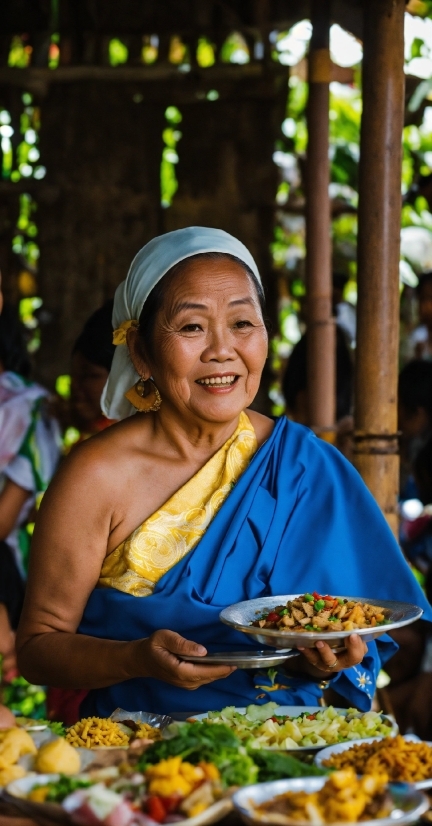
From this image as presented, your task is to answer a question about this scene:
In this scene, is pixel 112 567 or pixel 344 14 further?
pixel 344 14

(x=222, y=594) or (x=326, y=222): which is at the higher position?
(x=326, y=222)

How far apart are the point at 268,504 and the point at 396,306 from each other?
96 centimetres

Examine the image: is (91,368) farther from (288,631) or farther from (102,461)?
(288,631)

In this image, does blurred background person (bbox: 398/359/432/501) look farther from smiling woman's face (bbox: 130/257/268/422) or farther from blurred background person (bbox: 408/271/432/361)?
smiling woman's face (bbox: 130/257/268/422)

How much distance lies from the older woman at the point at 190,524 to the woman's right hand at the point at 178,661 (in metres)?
0.28

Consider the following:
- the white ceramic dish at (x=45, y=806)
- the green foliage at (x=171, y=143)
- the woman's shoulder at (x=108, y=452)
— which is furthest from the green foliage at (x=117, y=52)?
the white ceramic dish at (x=45, y=806)

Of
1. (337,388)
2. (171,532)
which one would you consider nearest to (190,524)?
(171,532)

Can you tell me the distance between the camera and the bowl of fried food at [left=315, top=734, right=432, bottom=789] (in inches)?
76.1

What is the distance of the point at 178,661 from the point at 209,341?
0.91 m

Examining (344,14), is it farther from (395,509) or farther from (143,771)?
(143,771)

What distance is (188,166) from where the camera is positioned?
5.87m

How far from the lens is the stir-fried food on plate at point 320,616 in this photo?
7.84 feet

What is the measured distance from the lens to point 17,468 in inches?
190

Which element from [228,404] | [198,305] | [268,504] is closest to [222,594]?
[268,504]
